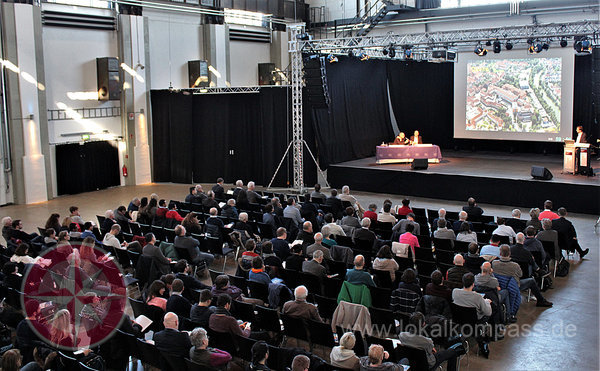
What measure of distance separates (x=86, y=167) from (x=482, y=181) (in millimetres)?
12118

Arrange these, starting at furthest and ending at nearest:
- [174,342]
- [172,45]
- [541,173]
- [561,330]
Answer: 1. [172,45]
2. [541,173]
3. [561,330]
4. [174,342]

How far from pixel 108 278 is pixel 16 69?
10.9m

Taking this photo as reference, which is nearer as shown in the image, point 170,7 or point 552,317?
point 552,317

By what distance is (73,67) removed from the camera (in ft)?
63.4

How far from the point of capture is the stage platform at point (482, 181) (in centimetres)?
1545

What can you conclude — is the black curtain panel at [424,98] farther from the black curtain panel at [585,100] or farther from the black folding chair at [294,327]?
the black folding chair at [294,327]

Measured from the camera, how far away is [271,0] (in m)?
25.8

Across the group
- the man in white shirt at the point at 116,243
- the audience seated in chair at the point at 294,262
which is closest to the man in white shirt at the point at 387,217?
the audience seated in chair at the point at 294,262

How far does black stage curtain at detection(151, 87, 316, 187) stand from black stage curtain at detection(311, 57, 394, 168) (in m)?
0.86

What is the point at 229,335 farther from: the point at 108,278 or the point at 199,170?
the point at 199,170

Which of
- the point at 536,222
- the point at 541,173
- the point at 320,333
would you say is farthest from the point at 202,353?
the point at 541,173

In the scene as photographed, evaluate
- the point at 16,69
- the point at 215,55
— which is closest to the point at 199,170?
the point at 215,55

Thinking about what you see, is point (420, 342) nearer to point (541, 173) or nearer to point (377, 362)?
point (377, 362)

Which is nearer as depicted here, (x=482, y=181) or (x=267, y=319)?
(x=267, y=319)
